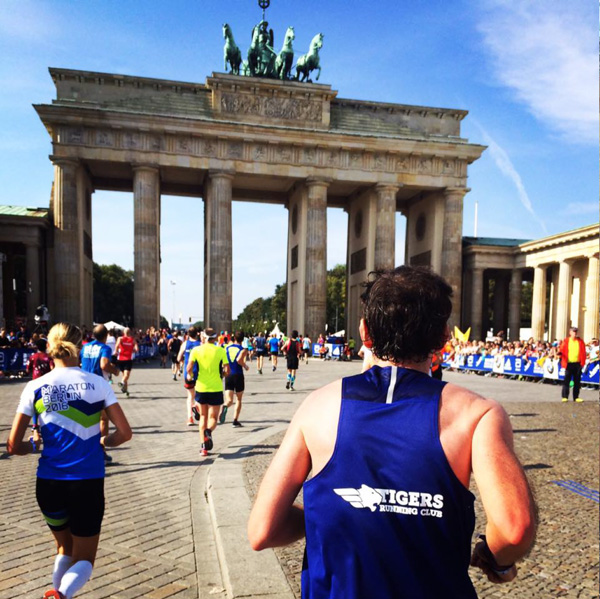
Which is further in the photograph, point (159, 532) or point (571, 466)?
point (571, 466)

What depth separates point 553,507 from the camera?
5188 mm

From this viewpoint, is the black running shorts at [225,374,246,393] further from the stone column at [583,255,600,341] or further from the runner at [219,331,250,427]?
the stone column at [583,255,600,341]

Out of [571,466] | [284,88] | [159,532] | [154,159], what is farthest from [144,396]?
[284,88]

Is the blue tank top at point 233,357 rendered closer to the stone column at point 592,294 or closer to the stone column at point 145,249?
the stone column at point 145,249

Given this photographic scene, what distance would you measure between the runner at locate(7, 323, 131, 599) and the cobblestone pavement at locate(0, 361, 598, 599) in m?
0.66

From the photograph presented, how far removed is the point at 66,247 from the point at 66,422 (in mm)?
34007

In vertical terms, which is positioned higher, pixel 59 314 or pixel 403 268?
pixel 403 268

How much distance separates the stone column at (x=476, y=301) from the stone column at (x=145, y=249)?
26.0m

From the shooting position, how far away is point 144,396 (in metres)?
13.1

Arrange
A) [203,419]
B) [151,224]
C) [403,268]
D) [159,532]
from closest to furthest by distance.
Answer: [403,268] < [159,532] < [203,419] < [151,224]

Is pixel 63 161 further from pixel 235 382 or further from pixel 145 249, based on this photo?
pixel 235 382

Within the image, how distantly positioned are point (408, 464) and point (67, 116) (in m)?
38.3

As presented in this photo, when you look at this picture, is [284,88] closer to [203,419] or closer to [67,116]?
[67,116]

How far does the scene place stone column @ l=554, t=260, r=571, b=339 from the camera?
3497 centimetres
